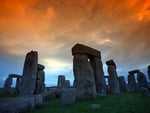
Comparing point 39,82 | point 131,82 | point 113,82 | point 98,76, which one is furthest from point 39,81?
point 131,82

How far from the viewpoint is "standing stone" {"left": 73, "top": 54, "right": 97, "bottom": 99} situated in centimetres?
909

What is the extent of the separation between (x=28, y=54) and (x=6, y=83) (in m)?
10.7

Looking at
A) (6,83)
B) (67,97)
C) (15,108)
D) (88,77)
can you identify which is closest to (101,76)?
(88,77)

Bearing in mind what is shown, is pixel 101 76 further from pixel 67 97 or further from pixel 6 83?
pixel 6 83

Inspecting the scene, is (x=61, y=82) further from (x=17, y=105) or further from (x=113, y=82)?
(x=17, y=105)

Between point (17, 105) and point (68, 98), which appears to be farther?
point (68, 98)

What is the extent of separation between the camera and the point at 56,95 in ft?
37.4

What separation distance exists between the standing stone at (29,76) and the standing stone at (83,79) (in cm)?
390

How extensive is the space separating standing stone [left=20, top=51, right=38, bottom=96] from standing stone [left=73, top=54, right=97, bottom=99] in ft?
12.8

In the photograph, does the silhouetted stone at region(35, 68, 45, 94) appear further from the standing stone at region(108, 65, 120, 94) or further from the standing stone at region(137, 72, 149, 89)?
the standing stone at region(137, 72, 149, 89)

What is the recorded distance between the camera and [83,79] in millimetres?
9422

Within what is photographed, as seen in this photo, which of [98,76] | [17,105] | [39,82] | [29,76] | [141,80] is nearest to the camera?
[17,105]

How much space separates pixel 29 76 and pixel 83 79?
4.73 m

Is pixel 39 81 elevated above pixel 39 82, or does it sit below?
above
